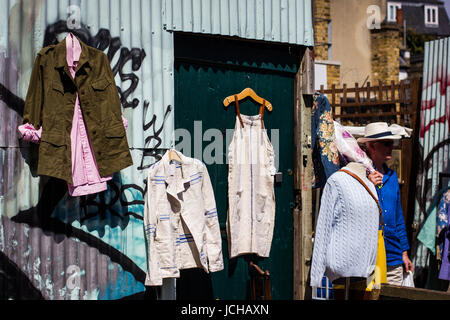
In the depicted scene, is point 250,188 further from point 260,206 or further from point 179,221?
point 179,221

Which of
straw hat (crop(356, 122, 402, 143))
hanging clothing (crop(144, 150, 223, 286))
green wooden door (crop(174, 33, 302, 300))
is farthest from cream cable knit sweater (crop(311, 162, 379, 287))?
green wooden door (crop(174, 33, 302, 300))

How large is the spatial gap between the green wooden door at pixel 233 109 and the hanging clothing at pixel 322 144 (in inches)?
11.1

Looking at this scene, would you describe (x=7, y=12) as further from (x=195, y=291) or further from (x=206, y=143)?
(x=195, y=291)

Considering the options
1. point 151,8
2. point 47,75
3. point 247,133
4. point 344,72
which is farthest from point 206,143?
point 344,72

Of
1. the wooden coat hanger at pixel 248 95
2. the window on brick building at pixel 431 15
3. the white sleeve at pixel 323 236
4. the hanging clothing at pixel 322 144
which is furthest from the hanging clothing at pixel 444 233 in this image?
the window on brick building at pixel 431 15

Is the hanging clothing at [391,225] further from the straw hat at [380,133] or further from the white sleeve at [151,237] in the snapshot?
the white sleeve at [151,237]

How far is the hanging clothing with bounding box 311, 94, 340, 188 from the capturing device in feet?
26.6

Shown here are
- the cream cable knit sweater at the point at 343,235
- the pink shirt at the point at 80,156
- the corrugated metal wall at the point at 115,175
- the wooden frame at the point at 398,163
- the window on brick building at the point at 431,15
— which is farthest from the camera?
the window on brick building at the point at 431,15

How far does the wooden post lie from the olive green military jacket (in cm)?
244

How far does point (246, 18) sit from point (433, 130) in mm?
3654

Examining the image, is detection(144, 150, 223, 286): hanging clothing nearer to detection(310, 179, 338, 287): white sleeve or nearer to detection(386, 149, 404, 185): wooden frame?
detection(310, 179, 338, 287): white sleeve

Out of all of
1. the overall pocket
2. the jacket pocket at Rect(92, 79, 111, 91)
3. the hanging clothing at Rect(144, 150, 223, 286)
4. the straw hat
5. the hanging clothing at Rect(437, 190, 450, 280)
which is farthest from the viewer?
the hanging clothing at Rect(437, 190, 450, 280)

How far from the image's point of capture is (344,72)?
94.6 ft

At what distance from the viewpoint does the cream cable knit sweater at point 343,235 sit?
5.90 m
